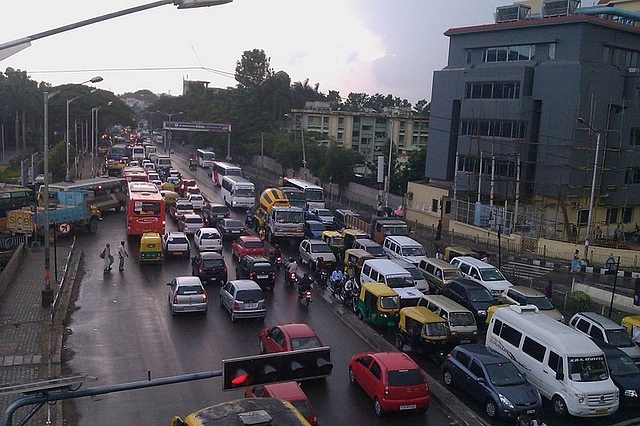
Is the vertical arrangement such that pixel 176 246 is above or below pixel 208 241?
below

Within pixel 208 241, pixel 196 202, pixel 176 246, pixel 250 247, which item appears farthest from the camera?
pixel 196 202

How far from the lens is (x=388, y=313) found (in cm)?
2106

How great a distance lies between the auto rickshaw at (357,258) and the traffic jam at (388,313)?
0.17 ft

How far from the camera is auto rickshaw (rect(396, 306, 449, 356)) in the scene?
1852 cm

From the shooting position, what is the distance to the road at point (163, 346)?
1452cm

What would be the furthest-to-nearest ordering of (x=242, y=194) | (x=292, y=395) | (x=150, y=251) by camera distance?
(x=242, y=194)
(x=150, y=251)
(x=292, y=395)

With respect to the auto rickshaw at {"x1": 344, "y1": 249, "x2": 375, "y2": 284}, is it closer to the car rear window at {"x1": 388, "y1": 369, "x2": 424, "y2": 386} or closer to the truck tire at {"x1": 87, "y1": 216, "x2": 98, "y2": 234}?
the car rear window at {"x1": 388, "y1": 369, "x2": 424, "y2": 386}

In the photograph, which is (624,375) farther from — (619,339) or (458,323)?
(458,323)

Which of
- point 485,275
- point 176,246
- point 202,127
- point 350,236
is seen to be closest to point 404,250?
point 350,236

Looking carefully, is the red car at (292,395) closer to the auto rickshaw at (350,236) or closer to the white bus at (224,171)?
the auto rickshaw at (350,236)

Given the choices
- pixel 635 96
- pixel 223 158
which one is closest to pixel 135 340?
pixel 635 96

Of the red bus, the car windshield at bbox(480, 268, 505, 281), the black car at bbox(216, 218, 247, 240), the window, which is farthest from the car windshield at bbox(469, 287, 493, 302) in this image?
the red bus

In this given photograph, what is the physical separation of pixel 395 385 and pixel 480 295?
9.42 m

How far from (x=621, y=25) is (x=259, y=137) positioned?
5268cm
